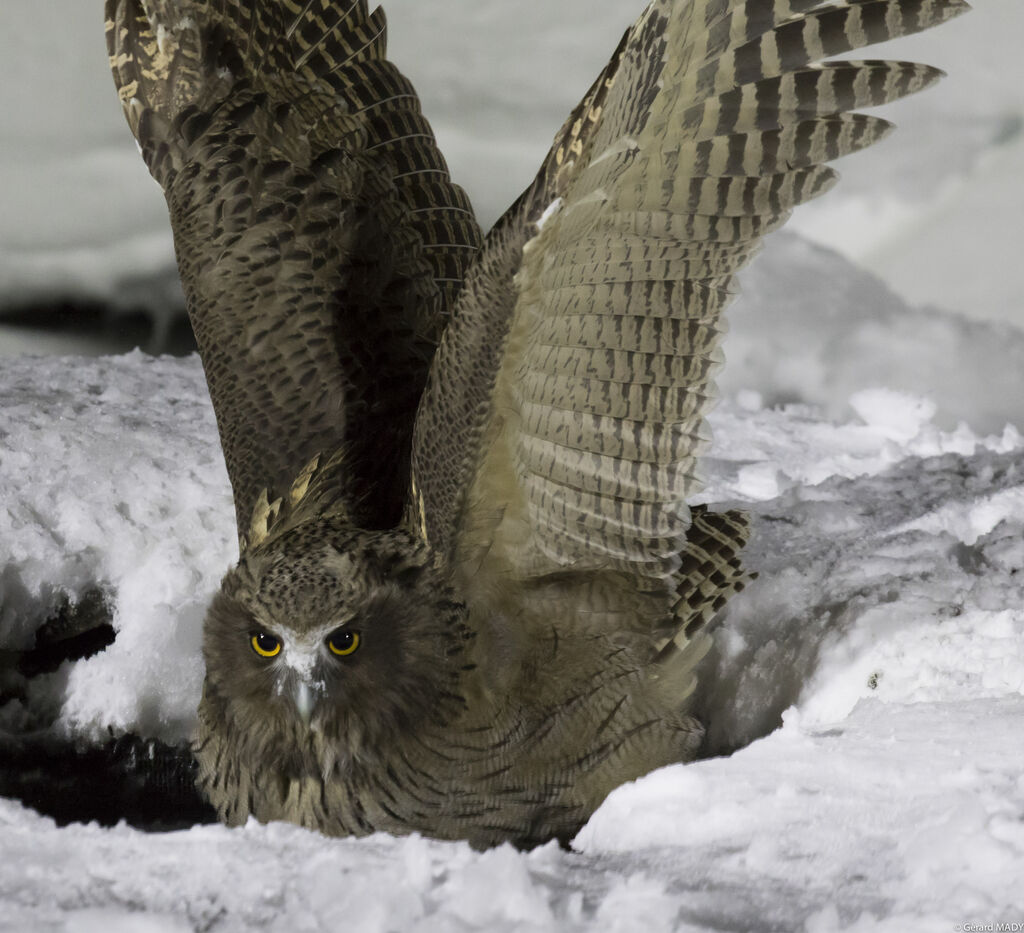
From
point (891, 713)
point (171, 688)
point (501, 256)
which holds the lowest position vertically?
point (171, 688)

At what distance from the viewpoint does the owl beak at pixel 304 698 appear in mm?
1996

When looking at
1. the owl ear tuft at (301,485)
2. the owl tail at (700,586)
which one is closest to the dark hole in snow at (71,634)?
the owl ear tuft at (301,485)

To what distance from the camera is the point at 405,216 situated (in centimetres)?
310

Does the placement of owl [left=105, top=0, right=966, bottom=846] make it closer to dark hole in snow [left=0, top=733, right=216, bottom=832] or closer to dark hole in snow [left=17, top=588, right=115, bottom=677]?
dark hole in snow [left=0, top=733, right=216, bottom=832]

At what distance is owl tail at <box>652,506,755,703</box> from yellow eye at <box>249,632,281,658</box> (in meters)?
0.83

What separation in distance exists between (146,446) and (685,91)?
2319 mm

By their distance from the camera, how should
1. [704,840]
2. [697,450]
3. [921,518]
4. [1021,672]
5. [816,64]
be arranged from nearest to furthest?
[704,840]
[816,64]
[697,450]
[1021,672]
[921,518]

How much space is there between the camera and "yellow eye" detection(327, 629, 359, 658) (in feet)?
6.55

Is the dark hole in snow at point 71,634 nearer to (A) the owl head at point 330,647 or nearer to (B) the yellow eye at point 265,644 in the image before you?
(A) the owl head at point 330,647

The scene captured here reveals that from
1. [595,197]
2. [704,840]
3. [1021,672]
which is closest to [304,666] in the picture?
[704,840]

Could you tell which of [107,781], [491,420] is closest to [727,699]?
[491,420]

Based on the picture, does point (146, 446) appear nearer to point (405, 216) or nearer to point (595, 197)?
point (405, 216)

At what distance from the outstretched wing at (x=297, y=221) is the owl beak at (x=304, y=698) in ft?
2.12

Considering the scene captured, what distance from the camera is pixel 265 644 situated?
2014 mm
